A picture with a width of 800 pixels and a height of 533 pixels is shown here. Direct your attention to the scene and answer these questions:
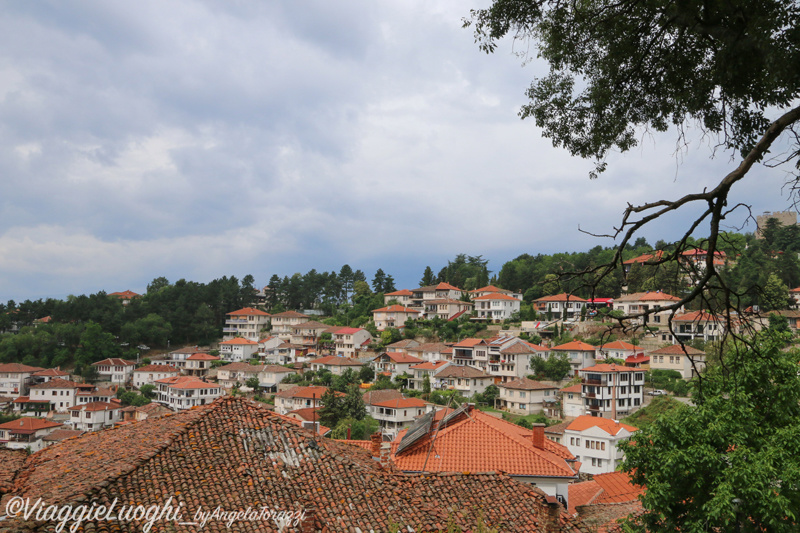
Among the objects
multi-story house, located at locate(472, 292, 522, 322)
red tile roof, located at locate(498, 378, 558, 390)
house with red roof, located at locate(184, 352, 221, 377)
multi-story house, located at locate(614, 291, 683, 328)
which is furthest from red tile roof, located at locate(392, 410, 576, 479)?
house with red roof, located at locate(184, 352, 221, 377)

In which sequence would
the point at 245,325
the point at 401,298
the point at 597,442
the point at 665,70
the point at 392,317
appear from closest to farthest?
the point at 665,70, the point at 597,442, the point at 392,317, the point at 401,298, the point at 245,325

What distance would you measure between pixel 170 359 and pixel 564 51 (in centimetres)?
7431

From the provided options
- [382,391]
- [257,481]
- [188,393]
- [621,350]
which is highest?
[257,481]

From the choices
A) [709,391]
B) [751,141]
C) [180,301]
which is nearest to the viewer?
[751,141]

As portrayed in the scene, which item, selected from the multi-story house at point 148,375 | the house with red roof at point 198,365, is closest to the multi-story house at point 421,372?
the house with red roof at point 198,365

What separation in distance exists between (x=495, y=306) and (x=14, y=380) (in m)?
55.7

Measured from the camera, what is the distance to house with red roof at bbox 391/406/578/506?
41.7 feet

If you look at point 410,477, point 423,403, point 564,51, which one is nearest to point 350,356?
point 423,403

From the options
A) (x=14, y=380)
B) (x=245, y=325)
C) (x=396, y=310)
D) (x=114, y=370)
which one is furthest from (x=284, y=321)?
(x=14, y=380)

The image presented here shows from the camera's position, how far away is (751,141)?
418 centimetres

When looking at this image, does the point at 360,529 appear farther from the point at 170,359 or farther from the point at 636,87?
the point at 170,359

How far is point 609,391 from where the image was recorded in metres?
39.4

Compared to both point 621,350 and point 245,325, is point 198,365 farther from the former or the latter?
point 621,350

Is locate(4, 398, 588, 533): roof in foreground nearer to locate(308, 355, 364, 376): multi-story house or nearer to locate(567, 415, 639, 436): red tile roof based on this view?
locate(567, 415, 639, 436): red tile roof
